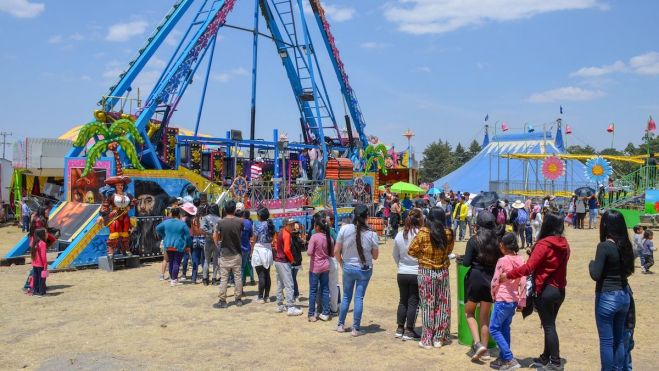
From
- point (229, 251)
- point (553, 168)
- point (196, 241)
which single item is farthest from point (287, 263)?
point (553, 168)

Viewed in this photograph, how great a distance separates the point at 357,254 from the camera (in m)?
6.84

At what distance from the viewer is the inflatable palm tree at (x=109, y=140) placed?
13.8 m

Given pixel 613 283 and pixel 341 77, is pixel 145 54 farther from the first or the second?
pixel 613 283

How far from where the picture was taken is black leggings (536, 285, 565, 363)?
5332mm

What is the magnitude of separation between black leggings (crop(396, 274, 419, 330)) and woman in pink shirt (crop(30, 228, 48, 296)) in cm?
609

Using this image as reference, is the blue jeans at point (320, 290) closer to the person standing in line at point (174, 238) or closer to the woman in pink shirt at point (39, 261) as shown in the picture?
the person standing in line at point (174, 238)

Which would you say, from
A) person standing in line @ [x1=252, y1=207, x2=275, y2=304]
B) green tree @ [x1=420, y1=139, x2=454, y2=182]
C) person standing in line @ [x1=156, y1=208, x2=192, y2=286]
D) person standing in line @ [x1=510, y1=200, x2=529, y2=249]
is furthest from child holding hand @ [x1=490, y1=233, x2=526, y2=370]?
green tree @ [x1=420, y1=139, x2=454, y2=182]

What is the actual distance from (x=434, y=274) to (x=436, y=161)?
6989cm

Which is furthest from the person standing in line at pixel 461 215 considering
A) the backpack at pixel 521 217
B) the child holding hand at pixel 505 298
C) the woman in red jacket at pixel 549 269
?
the woman in red jacket at pixel 549 269

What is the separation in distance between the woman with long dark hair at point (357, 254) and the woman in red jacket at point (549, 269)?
1.86 metres

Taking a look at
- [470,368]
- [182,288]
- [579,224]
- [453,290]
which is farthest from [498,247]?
[579,224]

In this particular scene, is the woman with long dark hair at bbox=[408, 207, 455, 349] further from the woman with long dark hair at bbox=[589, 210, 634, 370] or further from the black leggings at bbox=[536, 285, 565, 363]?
the woman with long dark hair at bbox=[589, 210, 634, 370]

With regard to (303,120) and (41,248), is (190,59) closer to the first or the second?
(303,120)

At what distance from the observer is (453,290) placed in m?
10.0
